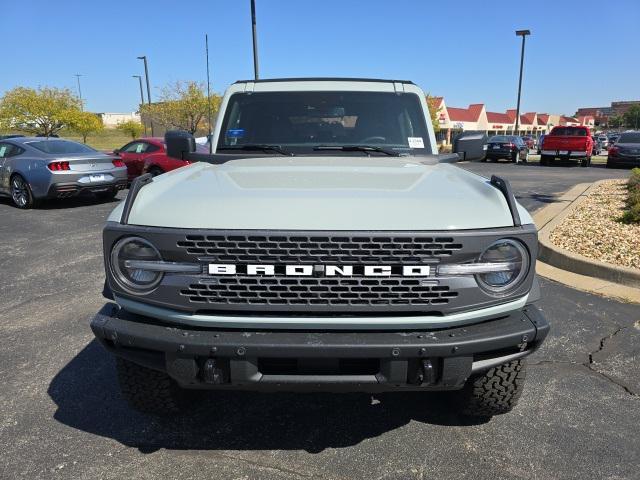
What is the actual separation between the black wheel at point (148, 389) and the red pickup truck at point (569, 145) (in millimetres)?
24126

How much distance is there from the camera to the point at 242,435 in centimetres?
277

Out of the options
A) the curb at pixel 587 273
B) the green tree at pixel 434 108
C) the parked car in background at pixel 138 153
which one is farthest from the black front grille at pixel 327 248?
the green tree at pixel 434 108

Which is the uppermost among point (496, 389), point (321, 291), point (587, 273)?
point (321, 291)

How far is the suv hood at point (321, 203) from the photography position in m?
2.18

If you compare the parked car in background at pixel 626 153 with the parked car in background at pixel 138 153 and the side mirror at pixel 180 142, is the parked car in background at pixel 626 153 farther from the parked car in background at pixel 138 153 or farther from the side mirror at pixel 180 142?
the side mirror at pixel 180 142

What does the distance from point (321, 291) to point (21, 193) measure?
1086 cm

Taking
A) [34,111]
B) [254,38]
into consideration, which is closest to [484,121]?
[34,111]

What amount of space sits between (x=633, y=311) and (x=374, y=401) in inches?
117

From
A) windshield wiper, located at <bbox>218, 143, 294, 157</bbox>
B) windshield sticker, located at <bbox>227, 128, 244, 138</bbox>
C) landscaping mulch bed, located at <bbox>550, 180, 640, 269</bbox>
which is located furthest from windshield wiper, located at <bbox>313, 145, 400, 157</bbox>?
landscaping mulch bed, located at <bbox>550, 180, 640, 269</bbox>

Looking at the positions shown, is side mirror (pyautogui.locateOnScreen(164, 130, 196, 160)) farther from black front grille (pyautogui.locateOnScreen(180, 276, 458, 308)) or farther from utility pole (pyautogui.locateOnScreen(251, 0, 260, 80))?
utility pole (pyautogui.locateOnScreen(251, 0, 260, 80))

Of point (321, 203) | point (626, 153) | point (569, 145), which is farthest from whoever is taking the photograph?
point (569, 145)

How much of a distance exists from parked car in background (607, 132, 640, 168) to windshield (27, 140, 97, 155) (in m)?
21.2

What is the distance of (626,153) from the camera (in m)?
22.0

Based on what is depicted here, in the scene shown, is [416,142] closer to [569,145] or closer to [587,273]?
[587,273]
